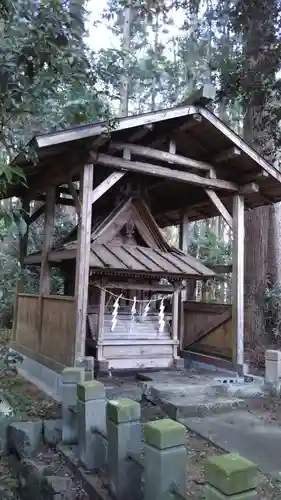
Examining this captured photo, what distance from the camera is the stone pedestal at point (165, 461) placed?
2.68m

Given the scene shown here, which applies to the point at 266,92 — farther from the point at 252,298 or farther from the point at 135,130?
the point at 252,298

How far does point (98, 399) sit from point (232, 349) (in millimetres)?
4114

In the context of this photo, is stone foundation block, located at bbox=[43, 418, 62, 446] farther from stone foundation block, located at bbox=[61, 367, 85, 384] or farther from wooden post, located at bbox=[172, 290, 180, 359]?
wooden post, located at bbox=[172, 290, 180, 359]

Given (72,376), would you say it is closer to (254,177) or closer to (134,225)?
(134,225)

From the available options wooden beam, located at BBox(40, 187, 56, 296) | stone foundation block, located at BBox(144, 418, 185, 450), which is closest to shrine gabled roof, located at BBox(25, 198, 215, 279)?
wooden beam, located at BBox(40, 187, 56, 296)

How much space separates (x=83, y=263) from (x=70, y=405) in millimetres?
2180

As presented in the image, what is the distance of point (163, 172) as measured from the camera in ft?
23.6

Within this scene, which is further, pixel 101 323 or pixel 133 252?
pixel 133 252

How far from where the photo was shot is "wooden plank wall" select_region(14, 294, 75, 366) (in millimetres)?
6234

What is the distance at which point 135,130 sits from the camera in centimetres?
669

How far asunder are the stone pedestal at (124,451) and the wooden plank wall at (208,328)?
→ 4614mm

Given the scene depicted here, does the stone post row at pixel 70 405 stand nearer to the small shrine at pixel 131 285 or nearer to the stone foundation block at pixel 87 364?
the stone foundation block at pixel 87 364

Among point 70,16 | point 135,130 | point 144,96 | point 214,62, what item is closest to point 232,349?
point 135,130

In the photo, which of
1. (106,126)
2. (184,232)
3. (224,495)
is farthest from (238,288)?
(224,495)
